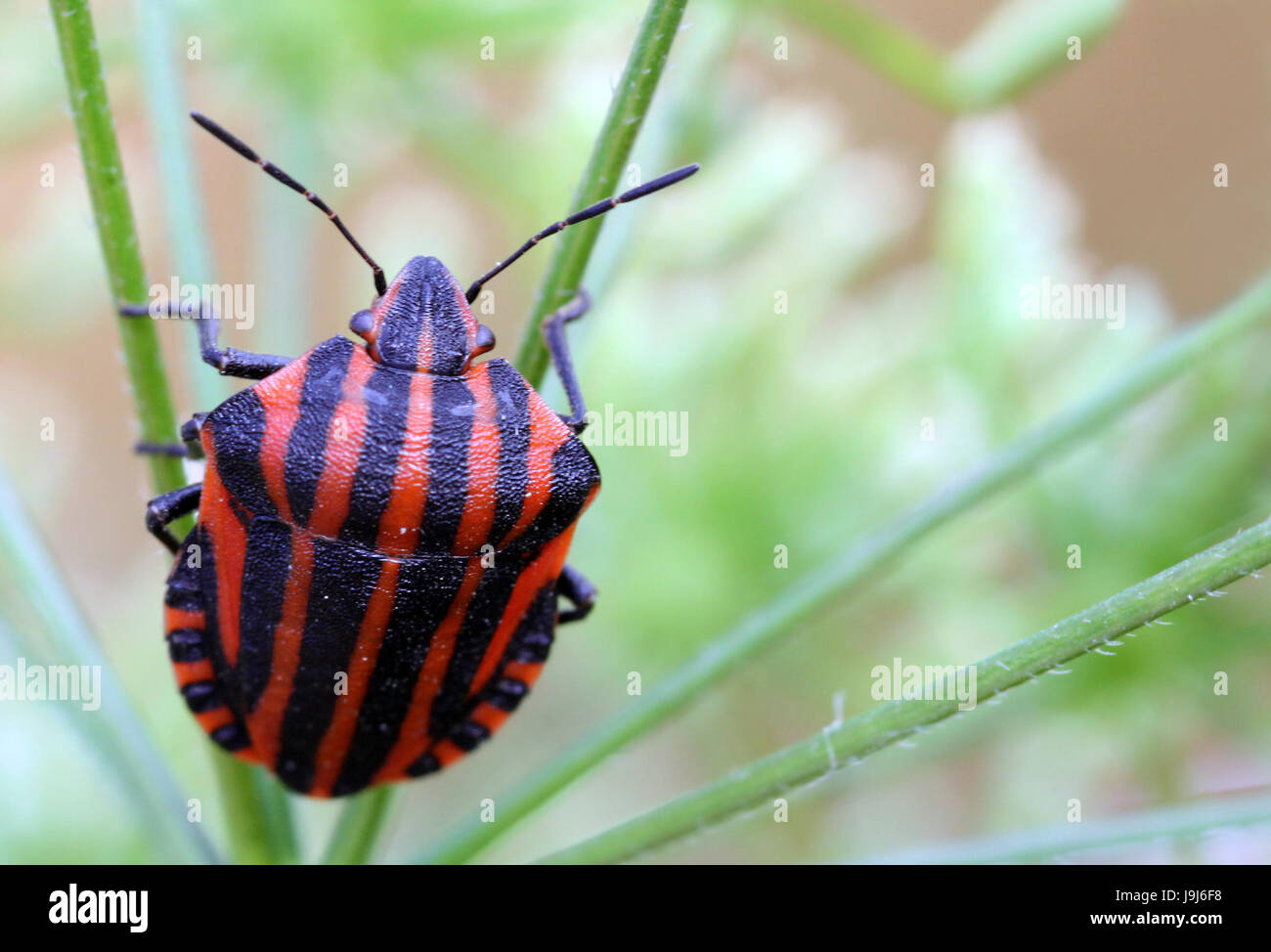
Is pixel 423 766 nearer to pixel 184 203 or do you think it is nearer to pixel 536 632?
pixel 536 632

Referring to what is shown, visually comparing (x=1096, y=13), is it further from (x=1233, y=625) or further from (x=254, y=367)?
(x=254, y=367)

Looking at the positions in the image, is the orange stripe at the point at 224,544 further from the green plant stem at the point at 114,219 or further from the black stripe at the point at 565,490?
the black stripe at the point at 565,490

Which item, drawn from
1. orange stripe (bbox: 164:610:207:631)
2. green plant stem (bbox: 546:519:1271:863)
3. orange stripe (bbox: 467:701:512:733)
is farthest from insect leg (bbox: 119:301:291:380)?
green plant stem (bbox: 546:519:1271:863)

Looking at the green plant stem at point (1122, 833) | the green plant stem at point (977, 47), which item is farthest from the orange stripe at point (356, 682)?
the green plant stem at point (977, 47)

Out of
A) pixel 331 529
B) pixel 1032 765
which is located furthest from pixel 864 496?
pixel 331 529

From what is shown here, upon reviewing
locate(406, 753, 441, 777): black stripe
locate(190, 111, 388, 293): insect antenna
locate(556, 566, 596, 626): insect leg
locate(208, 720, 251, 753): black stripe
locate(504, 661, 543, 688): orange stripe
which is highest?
locate(190, 111, 388, 293): insect antenna

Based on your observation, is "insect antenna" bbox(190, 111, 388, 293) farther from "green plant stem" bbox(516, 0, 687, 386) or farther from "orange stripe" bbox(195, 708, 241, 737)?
"orange stripe" bbox(195, 708, 241, 737)
